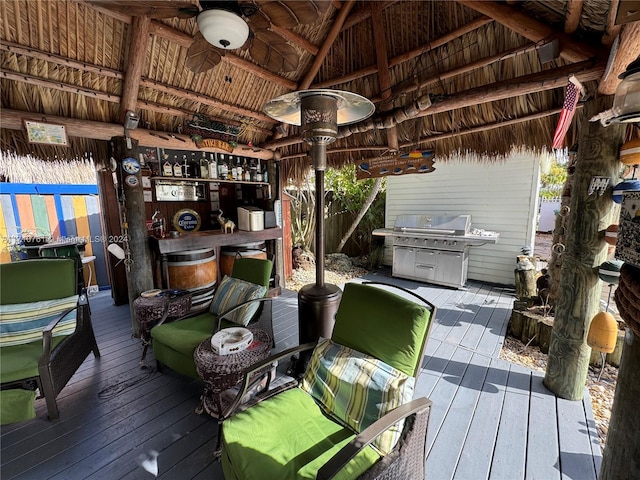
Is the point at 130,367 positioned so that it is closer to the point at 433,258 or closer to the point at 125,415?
the point at 125,415

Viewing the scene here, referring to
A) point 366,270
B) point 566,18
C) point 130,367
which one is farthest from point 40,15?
point 366,270

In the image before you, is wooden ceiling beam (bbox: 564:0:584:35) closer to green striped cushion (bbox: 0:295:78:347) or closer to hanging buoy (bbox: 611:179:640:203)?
hanging buoy (bbox: 611:179:640:203)

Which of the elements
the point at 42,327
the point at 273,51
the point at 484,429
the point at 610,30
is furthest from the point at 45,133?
the point at 484,429

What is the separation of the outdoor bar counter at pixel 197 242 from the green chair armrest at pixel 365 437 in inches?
126

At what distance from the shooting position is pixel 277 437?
1403 millimetres

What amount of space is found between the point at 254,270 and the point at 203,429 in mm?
1372

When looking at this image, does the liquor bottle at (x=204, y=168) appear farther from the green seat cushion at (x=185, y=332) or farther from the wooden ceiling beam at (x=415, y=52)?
the green seat cushion at (x=185, y=332)

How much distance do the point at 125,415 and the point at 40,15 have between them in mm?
3305

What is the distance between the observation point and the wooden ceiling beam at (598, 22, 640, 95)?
1.33 metres

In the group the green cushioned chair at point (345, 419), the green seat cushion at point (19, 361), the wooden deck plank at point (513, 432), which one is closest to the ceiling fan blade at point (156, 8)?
the green cushioned chair at point (345, 419)

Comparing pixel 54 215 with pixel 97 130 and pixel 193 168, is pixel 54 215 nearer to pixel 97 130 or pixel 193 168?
pixel 193 168

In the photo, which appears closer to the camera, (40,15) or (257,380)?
(257,380)

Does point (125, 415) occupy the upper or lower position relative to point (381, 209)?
lower

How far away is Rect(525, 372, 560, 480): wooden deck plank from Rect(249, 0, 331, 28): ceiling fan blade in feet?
9.85
